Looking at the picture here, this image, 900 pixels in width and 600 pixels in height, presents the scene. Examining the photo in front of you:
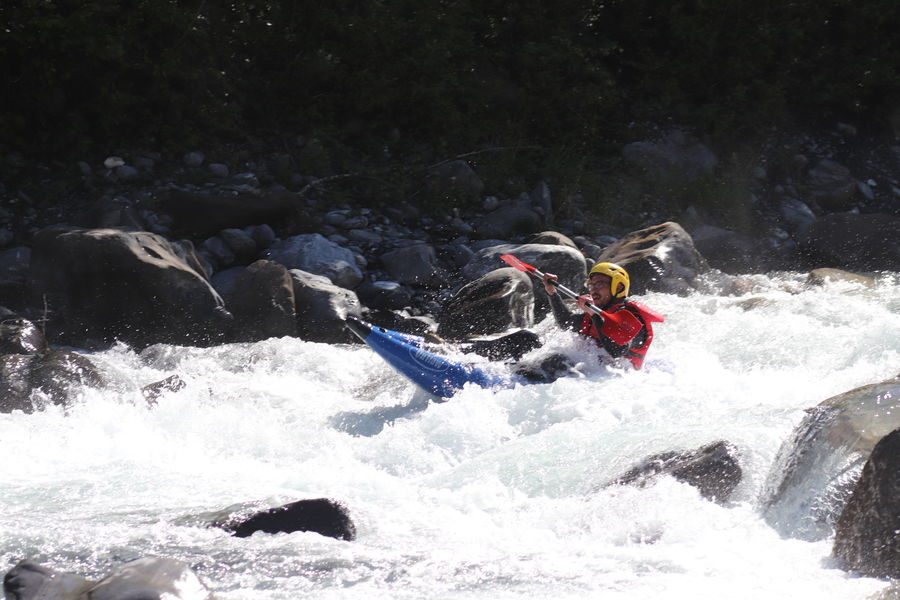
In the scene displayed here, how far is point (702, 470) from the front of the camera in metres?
5.11

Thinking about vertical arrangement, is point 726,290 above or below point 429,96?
below

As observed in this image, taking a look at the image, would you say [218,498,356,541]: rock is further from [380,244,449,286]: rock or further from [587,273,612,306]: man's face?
[380,244,449,286]: rock

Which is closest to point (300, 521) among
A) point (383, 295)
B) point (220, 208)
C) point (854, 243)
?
point (383, 295)

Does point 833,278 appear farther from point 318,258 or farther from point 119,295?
point 119,295

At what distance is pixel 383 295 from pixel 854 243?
535 centimetres

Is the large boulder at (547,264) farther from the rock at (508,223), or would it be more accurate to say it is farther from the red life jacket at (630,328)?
the red life jacket at (630,328)

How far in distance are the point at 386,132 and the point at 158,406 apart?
672cm

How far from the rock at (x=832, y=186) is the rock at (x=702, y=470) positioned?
9469 millimetres

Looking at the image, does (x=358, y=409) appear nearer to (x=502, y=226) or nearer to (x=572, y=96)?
(x=502, y=226)

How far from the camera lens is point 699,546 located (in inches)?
177

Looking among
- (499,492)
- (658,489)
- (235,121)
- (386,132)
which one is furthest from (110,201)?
(658,489)

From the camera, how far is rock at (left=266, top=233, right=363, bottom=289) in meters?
10.3

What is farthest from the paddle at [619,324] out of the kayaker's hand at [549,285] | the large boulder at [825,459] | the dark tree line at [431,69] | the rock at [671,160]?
the rock at [671,160]

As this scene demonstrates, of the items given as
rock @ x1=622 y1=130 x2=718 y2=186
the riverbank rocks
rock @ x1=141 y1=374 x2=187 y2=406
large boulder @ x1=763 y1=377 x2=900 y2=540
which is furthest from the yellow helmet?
rock @ x1=622 y1=130 x2=718 y2=186
